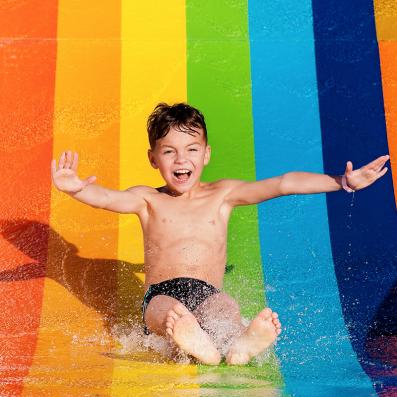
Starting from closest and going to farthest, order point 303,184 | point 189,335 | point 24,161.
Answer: point 189,335 → point 303,184 → point 24,161

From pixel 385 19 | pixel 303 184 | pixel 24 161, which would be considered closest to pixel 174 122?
pixel 303 184

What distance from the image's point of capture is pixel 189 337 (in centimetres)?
226

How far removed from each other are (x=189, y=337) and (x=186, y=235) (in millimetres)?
668

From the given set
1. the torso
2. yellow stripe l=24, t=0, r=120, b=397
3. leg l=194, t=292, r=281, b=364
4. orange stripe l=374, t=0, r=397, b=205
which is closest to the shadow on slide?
yellow stripe l=24, t=0, r=120, b=397

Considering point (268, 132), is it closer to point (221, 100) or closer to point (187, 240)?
point (221, 100)

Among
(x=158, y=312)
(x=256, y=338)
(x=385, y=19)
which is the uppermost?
(x=385, y=19)

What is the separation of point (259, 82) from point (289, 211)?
2.58 feet

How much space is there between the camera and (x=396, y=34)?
3949mm

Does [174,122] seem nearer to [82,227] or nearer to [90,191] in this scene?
[90,191]

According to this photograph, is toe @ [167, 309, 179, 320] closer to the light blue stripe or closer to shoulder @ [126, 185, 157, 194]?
the light blue stripe

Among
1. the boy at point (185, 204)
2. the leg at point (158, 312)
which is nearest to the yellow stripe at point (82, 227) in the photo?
the leg at point (158, 312)

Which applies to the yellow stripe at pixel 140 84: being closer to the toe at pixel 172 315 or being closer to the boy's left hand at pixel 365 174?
the toe at pixel 172 315

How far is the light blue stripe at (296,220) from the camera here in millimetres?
2334

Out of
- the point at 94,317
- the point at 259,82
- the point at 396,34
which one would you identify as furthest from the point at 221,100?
the point at 94,317
